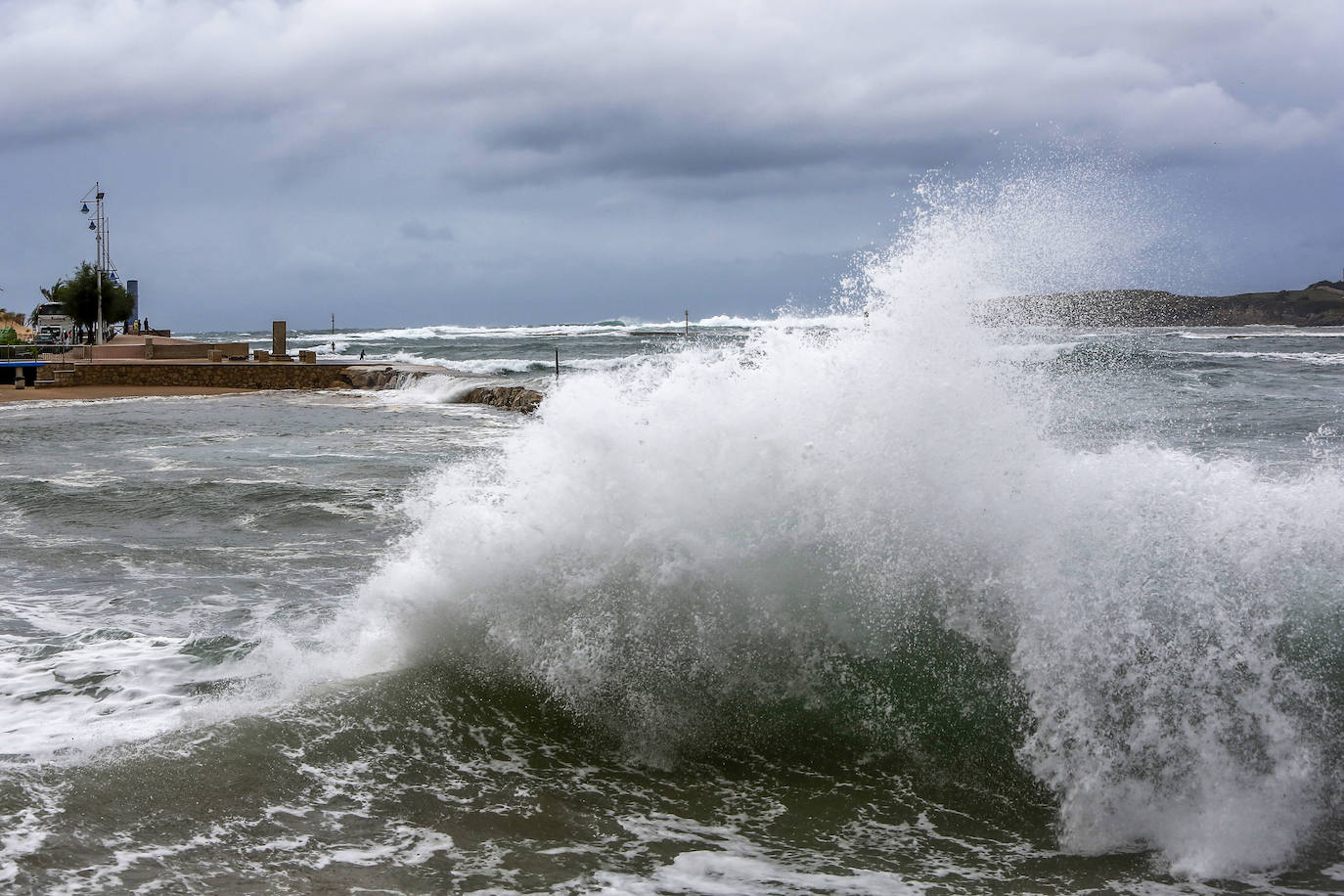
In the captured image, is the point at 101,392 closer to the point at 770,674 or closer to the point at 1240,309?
the point at 770,674

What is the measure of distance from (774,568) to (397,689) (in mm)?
1888

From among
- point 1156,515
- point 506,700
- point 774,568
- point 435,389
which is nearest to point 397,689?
point 506,700

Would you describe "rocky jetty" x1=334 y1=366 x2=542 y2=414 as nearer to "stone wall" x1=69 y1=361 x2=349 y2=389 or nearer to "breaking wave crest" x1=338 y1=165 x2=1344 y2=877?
"stone wall" x1=69 y1=361 x2=349 y2=389

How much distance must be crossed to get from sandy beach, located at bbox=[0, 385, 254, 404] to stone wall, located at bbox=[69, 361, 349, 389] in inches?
15.1

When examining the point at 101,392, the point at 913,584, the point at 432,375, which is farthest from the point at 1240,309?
the point at 913,584

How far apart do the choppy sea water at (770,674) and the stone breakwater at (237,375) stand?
27504mm

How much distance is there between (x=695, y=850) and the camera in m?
3.98

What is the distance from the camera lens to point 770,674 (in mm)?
5008

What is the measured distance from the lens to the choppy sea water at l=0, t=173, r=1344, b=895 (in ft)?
13.0

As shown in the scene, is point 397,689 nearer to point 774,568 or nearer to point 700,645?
point 700,645

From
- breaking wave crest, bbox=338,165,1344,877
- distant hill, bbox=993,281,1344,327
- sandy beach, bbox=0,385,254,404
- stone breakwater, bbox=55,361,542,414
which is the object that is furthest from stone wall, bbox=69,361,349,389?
distant hill, bbox=993,281,1344,327

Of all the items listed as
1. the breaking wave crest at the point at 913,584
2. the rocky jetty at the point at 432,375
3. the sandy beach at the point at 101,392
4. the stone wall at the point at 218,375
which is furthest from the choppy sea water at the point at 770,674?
the stone wall at the point at 218,375

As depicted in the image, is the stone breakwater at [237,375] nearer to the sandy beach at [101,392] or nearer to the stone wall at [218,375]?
the stone wall at [218,375]

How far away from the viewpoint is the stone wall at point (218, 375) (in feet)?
109
